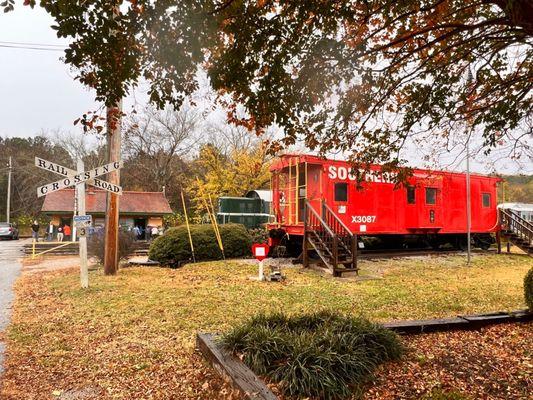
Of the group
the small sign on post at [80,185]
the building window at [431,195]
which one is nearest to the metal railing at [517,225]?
the building window at [431,195]

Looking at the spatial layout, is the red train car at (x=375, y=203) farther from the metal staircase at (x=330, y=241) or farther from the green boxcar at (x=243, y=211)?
the green boxcar at (x=243, y=211)

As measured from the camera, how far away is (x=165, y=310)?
23.6 ft

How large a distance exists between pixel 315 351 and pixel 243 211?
23.3 meters

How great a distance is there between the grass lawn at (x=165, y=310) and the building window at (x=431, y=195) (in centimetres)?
402

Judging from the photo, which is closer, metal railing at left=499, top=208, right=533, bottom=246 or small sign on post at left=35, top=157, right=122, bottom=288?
small sign on post at left=35, top=157, right=122, bottom=288

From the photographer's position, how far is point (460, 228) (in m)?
18.2

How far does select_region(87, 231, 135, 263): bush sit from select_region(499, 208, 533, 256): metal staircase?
50.3ft

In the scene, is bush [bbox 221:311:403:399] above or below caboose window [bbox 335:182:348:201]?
below

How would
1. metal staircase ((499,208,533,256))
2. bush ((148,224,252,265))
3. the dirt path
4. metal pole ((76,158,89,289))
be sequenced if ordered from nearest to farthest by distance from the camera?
1. the dirt path
2. metal pole ((76,158,89,289))
3. bush ((148,224,252,265))
4. metal staircase ((499,208,533,256))

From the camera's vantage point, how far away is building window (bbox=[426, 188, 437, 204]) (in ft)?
55.7

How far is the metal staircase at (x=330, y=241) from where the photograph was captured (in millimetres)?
11353

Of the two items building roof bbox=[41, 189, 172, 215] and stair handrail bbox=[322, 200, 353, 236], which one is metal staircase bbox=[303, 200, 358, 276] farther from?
building roof bbox=[41, 189, 172, 215]

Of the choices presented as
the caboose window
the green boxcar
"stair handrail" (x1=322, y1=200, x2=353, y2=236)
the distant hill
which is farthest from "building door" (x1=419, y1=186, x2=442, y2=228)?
the green boxcar

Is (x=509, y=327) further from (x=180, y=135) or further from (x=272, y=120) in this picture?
(x=180, y=135)
